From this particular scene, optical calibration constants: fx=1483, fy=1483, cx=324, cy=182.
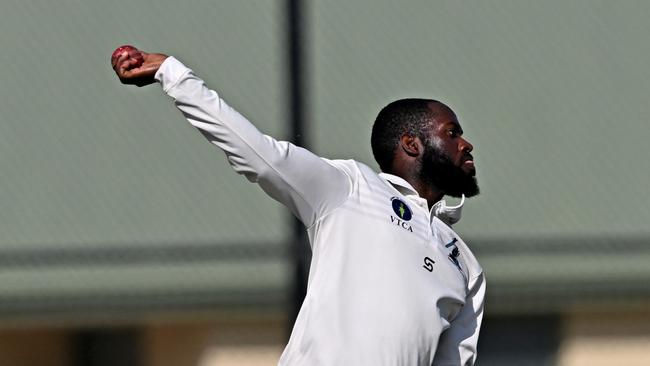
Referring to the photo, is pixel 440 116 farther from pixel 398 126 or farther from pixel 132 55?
pixel 132 55

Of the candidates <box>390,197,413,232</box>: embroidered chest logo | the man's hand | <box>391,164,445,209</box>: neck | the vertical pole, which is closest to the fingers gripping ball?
the man's hand

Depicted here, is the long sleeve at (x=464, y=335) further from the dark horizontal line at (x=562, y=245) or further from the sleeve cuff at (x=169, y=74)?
the dark horizontal line at (x=562, y=245)

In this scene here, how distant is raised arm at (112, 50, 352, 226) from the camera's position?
8.92ft

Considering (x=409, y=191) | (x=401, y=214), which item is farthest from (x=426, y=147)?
(x=401, y=214)

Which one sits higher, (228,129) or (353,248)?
(228,129)

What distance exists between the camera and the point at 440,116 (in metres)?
3.24

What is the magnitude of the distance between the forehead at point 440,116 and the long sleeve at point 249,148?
16.1 inches

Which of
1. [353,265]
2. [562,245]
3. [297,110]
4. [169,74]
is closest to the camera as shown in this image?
[169,74]

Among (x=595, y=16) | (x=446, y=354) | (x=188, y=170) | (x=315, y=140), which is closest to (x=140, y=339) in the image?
(x=188, y=170)

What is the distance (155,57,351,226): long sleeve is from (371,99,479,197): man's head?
1.16 feet

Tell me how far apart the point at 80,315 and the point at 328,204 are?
9.74 feet

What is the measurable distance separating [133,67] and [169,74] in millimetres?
71

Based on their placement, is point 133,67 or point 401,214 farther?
point 401,214

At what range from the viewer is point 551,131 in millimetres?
5734
